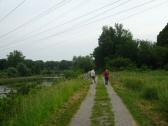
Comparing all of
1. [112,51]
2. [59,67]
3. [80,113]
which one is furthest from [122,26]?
[80,113]

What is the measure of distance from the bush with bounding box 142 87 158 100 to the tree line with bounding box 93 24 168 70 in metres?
44.8

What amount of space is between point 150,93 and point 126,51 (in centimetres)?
7775

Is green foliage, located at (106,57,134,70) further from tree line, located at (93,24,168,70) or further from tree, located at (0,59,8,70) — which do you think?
tree, located at (0,59,8,70)

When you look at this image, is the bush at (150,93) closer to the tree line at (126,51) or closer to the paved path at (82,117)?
A: the paved path at (82,117)

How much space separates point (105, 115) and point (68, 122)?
203 centimetres

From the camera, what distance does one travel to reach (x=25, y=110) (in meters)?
14.0

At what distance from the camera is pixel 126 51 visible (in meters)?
101

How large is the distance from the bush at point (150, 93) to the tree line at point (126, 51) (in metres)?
44.8

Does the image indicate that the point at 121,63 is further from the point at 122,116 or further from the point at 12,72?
the point at 122,116

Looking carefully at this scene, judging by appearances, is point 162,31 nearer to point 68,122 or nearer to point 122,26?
point 122,26

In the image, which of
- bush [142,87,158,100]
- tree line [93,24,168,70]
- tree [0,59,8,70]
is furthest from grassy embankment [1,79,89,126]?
tree [0,59,8,70]

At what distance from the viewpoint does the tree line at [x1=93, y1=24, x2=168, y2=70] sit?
7949cm

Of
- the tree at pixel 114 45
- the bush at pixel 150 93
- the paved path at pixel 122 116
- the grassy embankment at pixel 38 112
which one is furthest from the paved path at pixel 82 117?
the tree at pixel 114 45

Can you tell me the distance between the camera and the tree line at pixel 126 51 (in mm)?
79494
